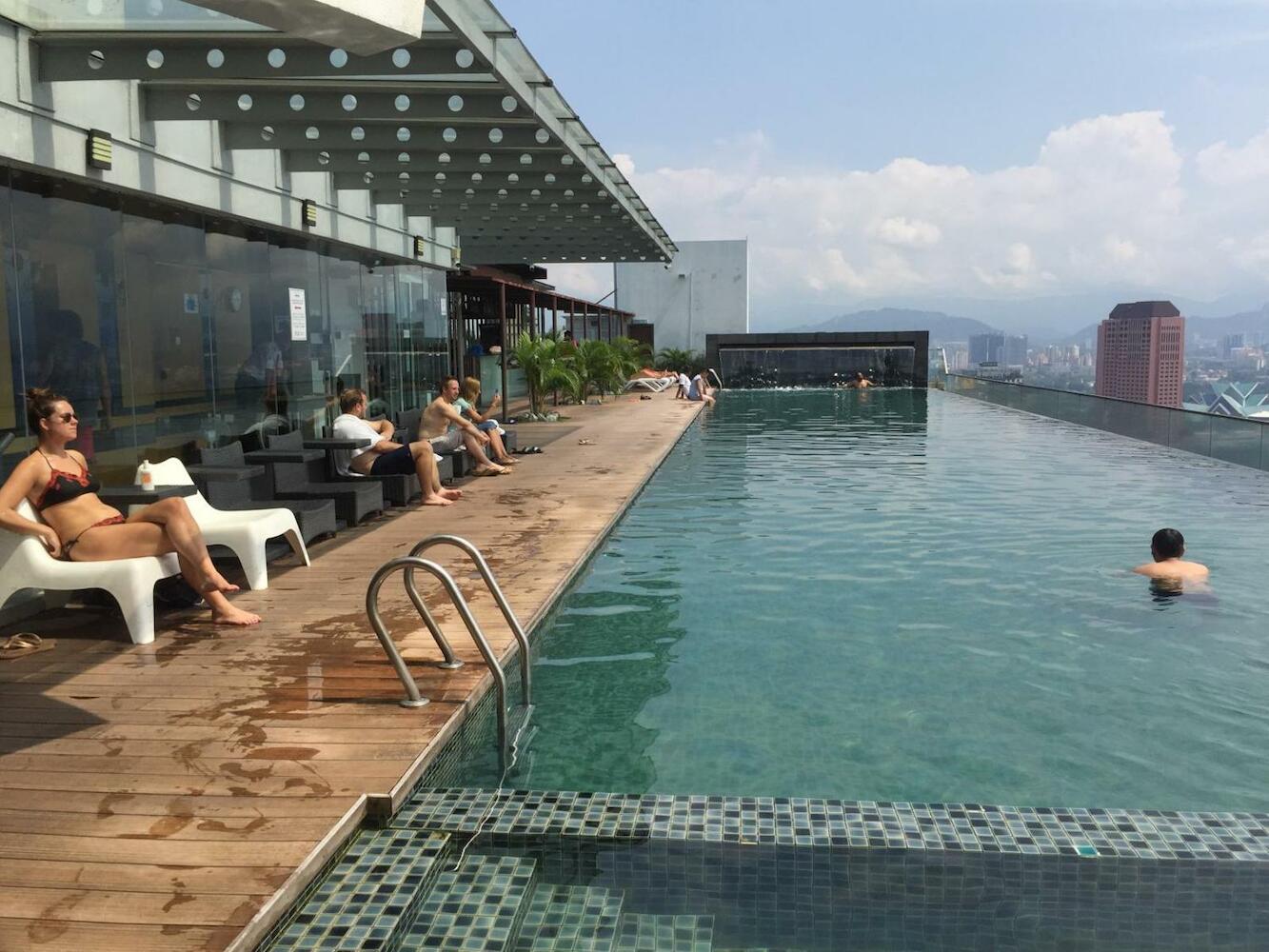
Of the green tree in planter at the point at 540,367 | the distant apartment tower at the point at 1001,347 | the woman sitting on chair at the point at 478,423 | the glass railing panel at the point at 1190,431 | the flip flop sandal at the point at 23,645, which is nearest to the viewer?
the flip flop sandal at the point at 23,645

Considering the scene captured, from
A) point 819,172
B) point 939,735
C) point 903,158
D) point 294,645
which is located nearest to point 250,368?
point 294,645

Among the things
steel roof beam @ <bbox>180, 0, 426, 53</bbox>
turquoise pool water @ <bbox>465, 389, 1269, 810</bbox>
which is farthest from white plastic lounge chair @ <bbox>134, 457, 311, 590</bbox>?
steel roof beam @ <bbox>180, 0, 426, 53</bbox>

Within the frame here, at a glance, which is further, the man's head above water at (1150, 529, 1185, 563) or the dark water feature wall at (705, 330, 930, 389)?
the dark water feature wall at (705, 330, 930, 389)

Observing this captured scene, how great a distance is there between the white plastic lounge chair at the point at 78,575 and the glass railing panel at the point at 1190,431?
45.4ft

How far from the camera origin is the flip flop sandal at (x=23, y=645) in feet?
16.6

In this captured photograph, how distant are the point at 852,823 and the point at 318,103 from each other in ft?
22.4

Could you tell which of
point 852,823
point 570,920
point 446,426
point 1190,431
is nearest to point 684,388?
point 1190,431

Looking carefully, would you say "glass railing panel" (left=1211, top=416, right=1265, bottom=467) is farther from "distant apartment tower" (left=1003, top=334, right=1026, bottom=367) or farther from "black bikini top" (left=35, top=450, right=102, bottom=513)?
"distant apartment tower" (left=1003, top=334, right=1026, bottom=367)

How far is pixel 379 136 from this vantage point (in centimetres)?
941

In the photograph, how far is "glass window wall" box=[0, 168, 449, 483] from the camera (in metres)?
6.42

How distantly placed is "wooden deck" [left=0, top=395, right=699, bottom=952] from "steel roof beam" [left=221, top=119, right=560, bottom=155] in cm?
396

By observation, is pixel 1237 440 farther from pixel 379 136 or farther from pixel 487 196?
pixel 379 136

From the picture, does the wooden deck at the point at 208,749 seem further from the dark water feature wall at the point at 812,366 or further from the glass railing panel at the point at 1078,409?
the dark water feature wall at the point at 812,366

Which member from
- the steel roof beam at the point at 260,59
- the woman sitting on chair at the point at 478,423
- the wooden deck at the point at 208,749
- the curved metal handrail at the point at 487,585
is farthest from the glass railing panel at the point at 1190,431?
the curved metal handrail at the point at 487,585
